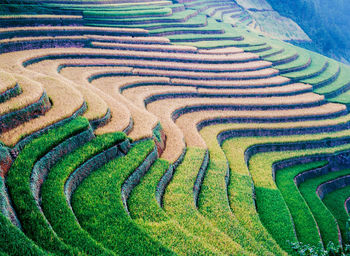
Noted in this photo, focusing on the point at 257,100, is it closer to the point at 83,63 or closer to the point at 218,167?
the point at 218,167

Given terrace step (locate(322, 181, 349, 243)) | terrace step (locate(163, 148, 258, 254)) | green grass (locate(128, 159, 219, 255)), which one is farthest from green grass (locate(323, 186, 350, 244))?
green grass (locate(128, 159, 219, 255))

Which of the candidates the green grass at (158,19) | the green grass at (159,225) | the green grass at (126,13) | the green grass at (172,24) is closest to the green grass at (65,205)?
the green grass at (159,225)

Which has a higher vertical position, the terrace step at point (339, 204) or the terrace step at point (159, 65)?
the terrace step at point (159, 65)

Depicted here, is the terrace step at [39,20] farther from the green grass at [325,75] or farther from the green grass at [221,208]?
the green grass at [325,75]

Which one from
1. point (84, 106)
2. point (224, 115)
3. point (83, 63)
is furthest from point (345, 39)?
point (84, 106)

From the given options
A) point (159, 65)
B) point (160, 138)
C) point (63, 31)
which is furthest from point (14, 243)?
point (63, 31)

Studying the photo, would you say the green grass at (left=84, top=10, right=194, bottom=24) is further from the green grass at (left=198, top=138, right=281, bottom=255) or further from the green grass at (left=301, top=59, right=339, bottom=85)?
the green grass at (left=198, top=138, right=281, bottom=255)
